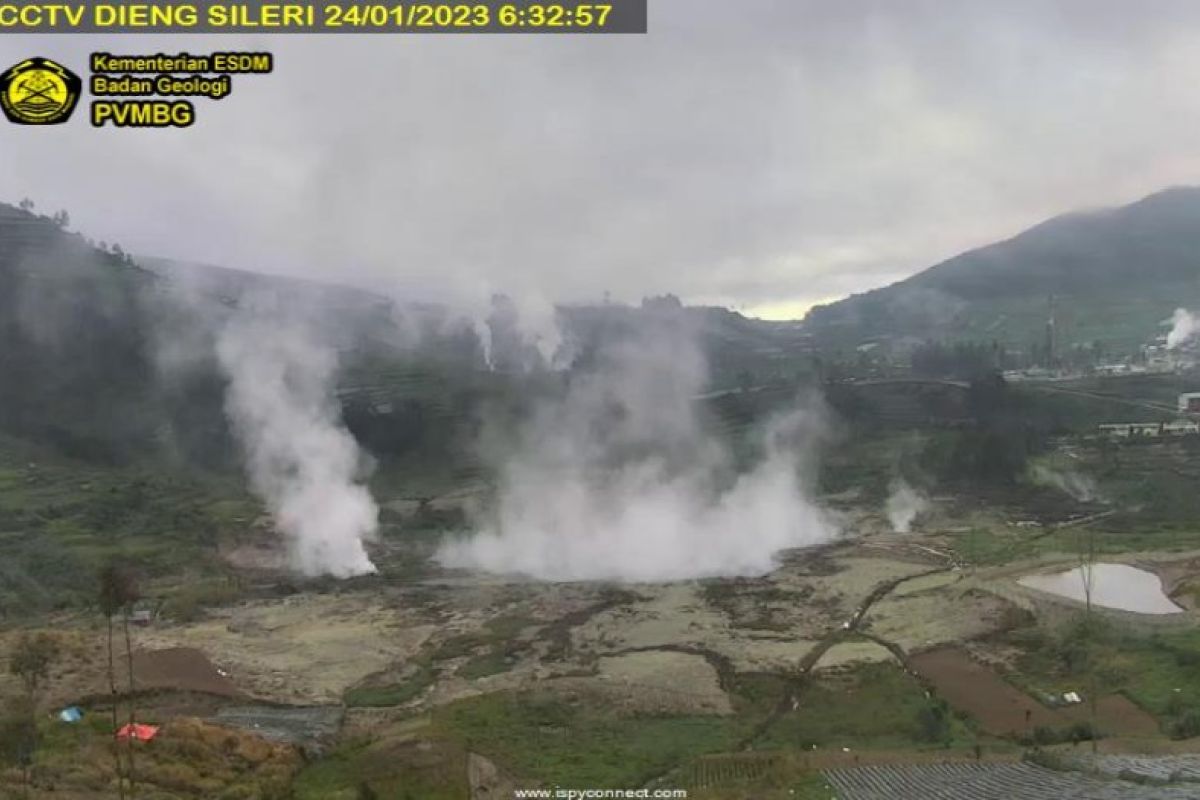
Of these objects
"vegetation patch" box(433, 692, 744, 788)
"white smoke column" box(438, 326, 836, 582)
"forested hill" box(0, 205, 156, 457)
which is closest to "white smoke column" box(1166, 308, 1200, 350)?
"white smoke column" box(438, 326, 836, 582)

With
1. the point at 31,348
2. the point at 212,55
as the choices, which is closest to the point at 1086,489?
the point at 212,55

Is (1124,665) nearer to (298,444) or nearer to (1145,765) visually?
(1145,765)

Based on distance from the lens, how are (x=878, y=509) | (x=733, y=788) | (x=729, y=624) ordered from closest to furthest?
(x=733, y=788)
(x=729, y=624)
(x=878, y=509)

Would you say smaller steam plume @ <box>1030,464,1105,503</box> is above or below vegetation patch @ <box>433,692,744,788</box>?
above

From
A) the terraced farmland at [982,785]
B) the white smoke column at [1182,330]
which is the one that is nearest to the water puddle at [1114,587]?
the terraced farmland at [982,785]

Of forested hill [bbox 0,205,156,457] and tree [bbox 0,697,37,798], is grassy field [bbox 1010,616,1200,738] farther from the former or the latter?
forested hill [bbox 0,205,156,457]

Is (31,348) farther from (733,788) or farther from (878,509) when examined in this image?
(733,788)

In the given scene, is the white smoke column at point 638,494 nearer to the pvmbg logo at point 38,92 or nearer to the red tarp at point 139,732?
the red tarp at point 139,732
